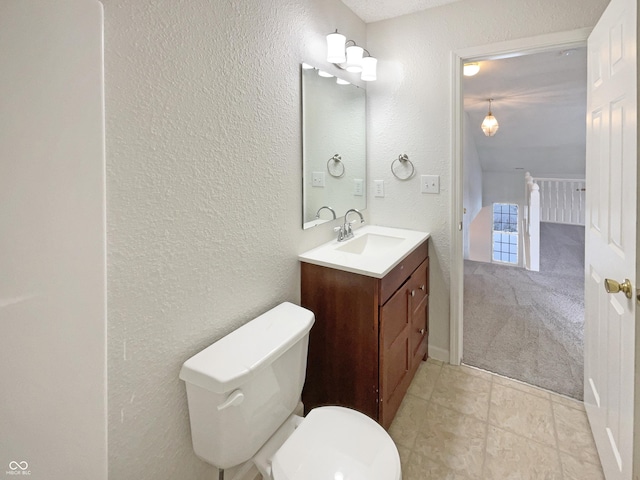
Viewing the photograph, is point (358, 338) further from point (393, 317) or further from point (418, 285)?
point (418, 285)

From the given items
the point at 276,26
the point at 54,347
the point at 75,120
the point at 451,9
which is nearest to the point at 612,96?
the point at 451,9

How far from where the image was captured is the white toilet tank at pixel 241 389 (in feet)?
3.45

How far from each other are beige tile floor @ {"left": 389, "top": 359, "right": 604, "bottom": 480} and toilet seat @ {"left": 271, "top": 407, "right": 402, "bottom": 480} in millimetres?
556

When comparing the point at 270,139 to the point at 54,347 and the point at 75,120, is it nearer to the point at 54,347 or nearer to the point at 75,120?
the point at 75,120

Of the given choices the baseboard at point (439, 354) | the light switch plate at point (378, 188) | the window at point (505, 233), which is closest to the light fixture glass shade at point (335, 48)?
the light switch plate at point (378, 188)

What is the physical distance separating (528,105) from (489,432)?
12.7ft

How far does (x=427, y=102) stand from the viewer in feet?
7.17

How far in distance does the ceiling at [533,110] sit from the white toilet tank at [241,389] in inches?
108

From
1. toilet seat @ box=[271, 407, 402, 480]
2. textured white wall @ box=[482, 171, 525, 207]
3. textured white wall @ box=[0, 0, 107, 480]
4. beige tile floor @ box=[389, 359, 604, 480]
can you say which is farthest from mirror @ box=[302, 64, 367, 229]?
textured white wall @ box=[482, 171, 525, 207]

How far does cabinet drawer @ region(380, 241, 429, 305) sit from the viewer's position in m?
1.55

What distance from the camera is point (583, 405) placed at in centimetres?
187

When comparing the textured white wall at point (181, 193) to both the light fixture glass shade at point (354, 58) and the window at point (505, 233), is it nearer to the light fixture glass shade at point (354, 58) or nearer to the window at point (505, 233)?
the light fixture glass shade at point (354, 58)

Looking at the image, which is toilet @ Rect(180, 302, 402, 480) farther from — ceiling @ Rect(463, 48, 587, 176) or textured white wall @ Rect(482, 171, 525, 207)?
textured white wall @ Rect(482, 171, 525, 207)

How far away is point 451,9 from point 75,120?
7.14ft
